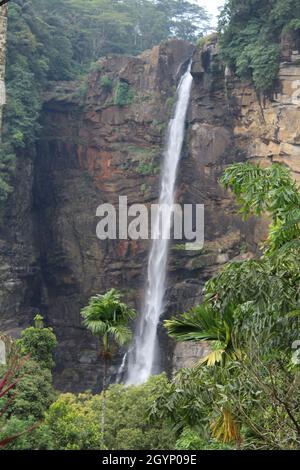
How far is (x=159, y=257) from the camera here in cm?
2498

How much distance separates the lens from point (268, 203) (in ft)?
22.3

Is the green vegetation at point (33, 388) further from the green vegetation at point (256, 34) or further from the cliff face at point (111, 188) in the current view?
the green vegetation at point (256, 34)

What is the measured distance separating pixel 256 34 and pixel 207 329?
1736 centimetres

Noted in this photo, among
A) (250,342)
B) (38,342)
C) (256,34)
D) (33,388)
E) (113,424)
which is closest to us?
(250,342)

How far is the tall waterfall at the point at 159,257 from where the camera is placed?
23.7 m

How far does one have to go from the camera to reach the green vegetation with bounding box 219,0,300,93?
20.9 meters

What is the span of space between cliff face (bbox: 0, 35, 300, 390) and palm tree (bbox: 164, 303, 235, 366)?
15890mm

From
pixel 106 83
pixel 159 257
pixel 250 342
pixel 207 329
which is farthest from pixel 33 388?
pixel 106 83

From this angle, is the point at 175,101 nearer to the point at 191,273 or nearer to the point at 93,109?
the point at 93,109

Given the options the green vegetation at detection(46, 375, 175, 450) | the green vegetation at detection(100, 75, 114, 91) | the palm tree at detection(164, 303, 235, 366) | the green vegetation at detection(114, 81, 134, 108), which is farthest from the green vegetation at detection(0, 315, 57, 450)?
the green vegetation at detection(100, 75, 114, 91)

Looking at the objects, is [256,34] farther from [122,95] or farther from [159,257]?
[159,257]

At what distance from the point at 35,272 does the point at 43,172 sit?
399 cm

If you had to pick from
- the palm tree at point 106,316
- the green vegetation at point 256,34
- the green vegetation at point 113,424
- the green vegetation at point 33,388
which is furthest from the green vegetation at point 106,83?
the palm tree at point 106,316

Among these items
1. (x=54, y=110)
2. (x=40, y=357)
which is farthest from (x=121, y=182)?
(x=40, y=357)
